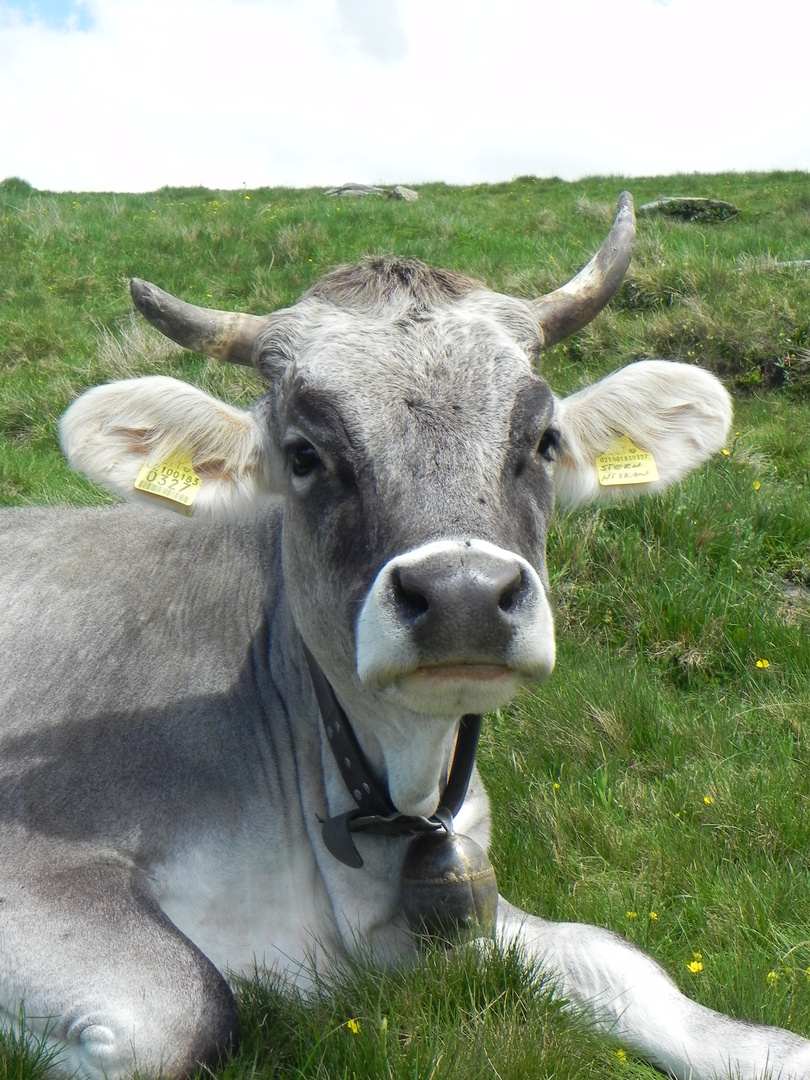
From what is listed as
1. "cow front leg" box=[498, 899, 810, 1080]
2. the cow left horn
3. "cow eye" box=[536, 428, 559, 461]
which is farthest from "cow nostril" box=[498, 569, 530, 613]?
the cow left horn

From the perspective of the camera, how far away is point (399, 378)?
326cm

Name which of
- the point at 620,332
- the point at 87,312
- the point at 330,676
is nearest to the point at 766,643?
the point at 330,676

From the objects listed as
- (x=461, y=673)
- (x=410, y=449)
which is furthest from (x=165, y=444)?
(x=461, y=673)

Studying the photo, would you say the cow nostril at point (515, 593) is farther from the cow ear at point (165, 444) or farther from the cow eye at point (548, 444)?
the cow ear at point (165, 444)

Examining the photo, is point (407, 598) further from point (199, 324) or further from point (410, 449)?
point (199, 324)

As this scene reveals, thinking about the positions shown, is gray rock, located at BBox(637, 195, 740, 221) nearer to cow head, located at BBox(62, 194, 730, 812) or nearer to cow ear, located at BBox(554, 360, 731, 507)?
cow head, located at BBox(62, 194, 730, 812)

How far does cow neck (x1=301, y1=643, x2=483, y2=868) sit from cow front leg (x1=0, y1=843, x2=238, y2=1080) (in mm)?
579

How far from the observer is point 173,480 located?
3748mm

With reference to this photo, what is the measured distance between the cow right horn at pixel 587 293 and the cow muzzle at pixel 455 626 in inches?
56.9

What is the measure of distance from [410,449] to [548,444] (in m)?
0.63

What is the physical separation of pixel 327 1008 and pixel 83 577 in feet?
6.86

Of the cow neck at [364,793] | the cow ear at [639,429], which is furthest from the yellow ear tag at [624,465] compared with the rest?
the cow neck at [364,793]

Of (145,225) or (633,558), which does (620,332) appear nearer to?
(633,558)

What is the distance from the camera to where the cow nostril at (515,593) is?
2660 mm
